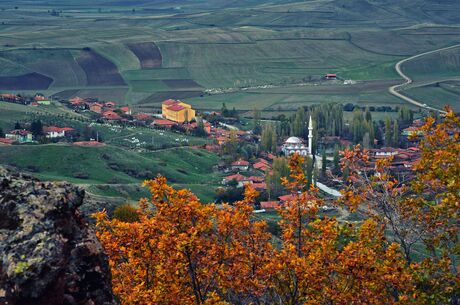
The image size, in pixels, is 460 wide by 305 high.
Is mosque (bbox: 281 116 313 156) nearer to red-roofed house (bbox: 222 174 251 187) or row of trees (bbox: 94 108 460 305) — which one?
red-roofed house (bbox: 222 174 251 187)

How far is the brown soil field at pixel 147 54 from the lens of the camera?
598 feet

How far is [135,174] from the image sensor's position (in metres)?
79.3

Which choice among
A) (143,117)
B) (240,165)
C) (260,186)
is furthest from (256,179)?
(143,117)

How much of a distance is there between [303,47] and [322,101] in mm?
61916

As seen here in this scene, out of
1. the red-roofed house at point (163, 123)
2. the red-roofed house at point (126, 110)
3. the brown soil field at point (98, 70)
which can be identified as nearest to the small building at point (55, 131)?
the red-roofed house at point (163, 123)

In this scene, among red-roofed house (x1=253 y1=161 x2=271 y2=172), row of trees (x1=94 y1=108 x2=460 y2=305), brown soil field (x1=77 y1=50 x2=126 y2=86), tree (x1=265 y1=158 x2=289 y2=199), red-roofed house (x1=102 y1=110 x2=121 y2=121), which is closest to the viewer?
row of trees (x1=94 y1=108 x2=460 y2=305)

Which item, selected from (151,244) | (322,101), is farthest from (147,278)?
(322,101)

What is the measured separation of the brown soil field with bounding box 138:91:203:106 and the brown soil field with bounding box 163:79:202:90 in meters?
5.40

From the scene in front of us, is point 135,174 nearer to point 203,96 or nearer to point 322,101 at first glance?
point 322,101

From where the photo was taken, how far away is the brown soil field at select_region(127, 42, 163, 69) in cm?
18238

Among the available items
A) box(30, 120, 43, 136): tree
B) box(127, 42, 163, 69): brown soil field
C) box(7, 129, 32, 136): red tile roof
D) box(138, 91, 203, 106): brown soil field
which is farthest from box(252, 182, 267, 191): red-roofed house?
box(127, 42, 163, 69): brown soil field

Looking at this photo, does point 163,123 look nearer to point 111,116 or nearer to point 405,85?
point 111,116

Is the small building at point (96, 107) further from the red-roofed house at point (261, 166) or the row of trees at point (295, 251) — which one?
the row of trees at point (295, 251)

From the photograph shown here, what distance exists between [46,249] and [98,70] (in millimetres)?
166012
